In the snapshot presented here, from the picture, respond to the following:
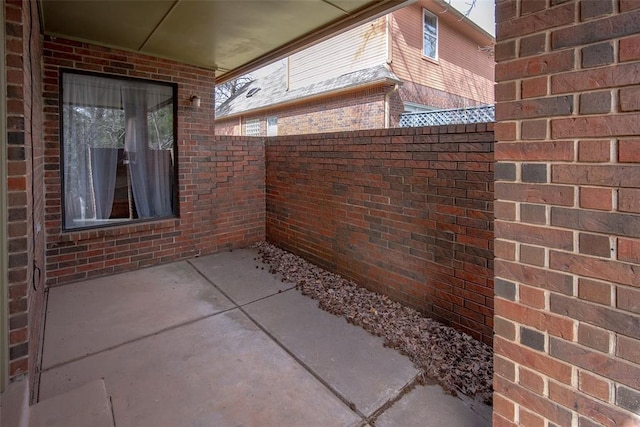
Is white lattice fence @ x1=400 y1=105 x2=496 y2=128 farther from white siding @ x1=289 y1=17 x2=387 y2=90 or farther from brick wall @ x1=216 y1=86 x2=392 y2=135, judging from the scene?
white siding @ x1=289 y1=17 x2=387 y2=90

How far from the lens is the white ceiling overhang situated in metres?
3.21

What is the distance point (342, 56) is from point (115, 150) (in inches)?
304

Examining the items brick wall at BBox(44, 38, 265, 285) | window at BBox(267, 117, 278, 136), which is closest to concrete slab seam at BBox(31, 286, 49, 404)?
brick wall at BBox(44, 38, 265, 285)

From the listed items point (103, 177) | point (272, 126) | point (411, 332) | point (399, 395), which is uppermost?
point (272, 126)

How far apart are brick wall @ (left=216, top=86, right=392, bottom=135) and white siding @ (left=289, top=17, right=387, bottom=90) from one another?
755 millimetres

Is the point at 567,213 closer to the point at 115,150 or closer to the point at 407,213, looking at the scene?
the point at 407,213

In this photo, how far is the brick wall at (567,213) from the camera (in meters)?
1.13

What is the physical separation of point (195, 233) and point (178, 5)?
285 cm

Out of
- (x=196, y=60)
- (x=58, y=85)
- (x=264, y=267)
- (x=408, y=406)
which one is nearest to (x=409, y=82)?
(x=196, y=60)

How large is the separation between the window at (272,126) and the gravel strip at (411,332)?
9371 mm

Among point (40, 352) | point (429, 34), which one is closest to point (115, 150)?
point (40, 352)

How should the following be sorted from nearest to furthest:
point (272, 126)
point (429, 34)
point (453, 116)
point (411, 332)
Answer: point (411, 332), point (453, 116), point (429, 34), point (272, 126)

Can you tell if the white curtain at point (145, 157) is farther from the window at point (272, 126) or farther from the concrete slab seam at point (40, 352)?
the window at point (272, 126)

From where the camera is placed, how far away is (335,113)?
34.0ft
